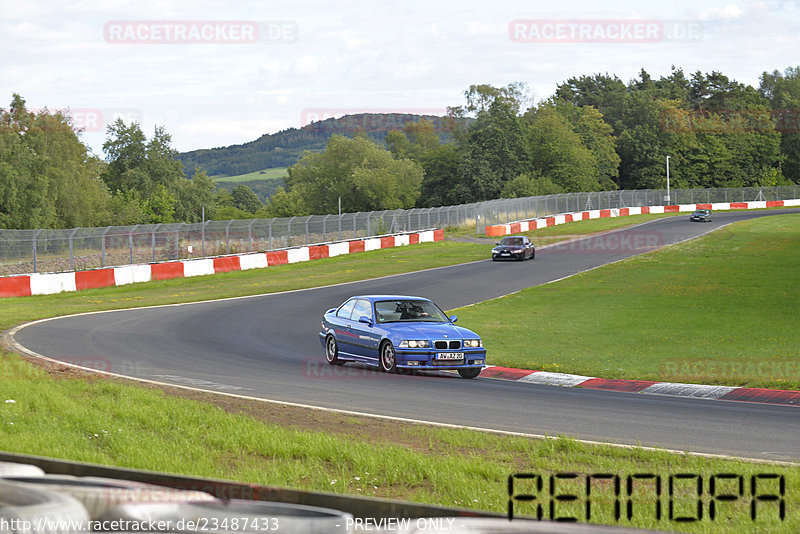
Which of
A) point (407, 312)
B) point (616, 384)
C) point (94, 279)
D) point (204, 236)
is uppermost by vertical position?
point (204, 236)

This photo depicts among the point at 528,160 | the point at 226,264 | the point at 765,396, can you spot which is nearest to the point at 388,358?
the point at 765,396

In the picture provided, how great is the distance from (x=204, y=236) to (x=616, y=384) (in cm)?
2905

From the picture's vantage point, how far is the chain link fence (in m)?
33.2

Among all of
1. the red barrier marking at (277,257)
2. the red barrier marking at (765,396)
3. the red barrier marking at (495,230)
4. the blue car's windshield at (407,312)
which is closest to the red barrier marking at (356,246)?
the red barrier marking at (277,257)

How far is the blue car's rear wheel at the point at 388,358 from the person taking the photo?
15.5 m

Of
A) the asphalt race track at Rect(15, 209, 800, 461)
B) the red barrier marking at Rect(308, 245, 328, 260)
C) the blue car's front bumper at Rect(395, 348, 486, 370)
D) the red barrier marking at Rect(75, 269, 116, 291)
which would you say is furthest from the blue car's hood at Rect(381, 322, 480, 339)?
the red barrier marking at Rect(308, 245, 328, 260)

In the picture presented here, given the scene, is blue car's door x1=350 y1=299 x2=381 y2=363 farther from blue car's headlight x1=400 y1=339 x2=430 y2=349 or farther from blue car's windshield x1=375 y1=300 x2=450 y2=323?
blue car's headlight x1=400 y1=339 x2=430 y2=349

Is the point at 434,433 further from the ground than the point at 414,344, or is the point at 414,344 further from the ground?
the point at 414,344

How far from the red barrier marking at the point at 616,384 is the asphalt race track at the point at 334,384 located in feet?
2.45

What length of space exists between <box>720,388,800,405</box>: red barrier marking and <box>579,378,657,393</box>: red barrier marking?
143cm

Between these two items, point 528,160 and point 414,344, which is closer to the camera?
point 414,344

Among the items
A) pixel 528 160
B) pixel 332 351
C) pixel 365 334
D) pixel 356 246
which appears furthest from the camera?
pixel 528 160

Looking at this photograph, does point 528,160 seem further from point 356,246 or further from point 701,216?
point 356,246

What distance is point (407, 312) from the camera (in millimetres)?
16641
